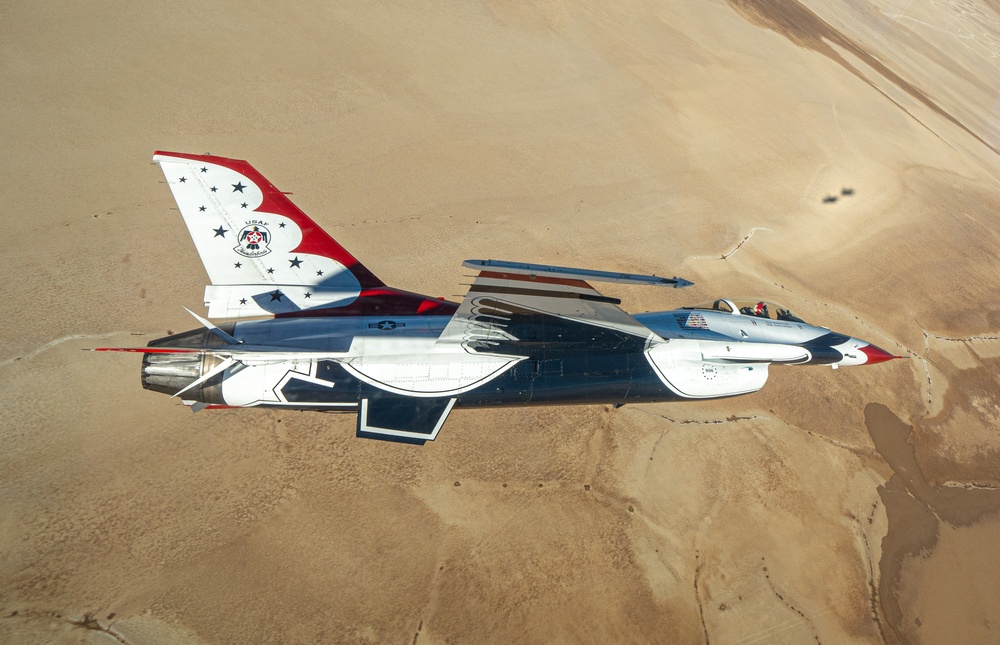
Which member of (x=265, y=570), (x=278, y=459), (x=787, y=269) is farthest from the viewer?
(x=787, y=269)

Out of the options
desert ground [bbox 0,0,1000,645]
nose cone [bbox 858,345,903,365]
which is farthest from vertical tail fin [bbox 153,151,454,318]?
nose cone [bbox 858,345,903,365]

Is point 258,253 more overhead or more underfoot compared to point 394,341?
more overhead

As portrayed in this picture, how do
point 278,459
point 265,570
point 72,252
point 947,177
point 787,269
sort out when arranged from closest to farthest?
1. point 265,570
2. point 278,459
3. point 72,252
4. point 787,269
5. point 947,177

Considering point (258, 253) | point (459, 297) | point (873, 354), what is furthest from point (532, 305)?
point (873, 354)

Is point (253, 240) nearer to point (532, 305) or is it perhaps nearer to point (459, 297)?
point (459, 297)

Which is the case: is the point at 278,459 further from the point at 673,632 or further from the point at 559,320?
the point at 673,632

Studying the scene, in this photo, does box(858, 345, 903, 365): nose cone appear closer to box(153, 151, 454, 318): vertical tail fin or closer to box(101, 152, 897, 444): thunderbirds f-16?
box(101, 152, 897, 444): thunderbirds f-16

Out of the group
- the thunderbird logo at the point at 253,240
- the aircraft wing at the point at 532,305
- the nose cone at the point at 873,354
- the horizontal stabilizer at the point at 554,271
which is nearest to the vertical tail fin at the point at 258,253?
the thunderbird logo at the point at 253,240

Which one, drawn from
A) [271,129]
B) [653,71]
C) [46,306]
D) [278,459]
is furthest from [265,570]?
[653,71]
